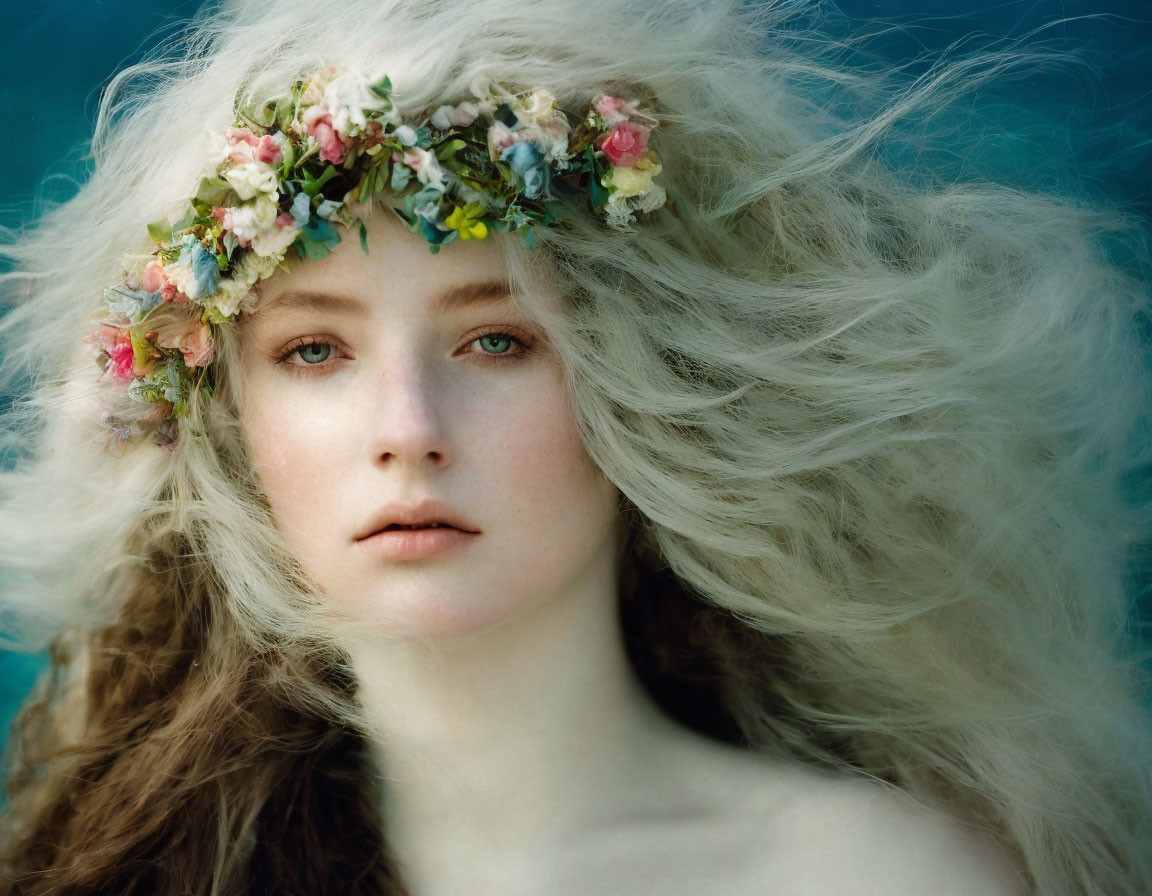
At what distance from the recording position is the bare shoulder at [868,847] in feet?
7.24

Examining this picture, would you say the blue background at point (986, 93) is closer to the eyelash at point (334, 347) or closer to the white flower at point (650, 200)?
the white flower at point (650, 200)

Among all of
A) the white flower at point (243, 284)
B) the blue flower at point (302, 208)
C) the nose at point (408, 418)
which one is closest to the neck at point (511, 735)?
the nose at point (408, 418)

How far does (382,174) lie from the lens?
197 cm

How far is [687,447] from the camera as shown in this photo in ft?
7.13

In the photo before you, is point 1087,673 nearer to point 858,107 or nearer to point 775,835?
point 775,835

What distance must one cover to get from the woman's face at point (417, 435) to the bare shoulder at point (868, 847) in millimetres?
647

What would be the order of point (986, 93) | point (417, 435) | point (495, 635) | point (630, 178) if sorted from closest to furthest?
point (417, 435)
point (630, 178)
point (495, 635)
point (986, 93)

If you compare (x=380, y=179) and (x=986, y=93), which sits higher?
(x=986, y=93)

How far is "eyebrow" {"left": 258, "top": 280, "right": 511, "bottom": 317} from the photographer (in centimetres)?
200

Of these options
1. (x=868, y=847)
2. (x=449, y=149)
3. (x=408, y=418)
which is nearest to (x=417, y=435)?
(x=408, y=418)

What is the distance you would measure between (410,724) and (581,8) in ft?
4.26

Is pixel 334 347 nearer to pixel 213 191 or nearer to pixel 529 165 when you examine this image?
pixel 213 191

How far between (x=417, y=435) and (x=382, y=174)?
0.42 meters

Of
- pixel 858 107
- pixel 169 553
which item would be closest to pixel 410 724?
pixel 169 553
